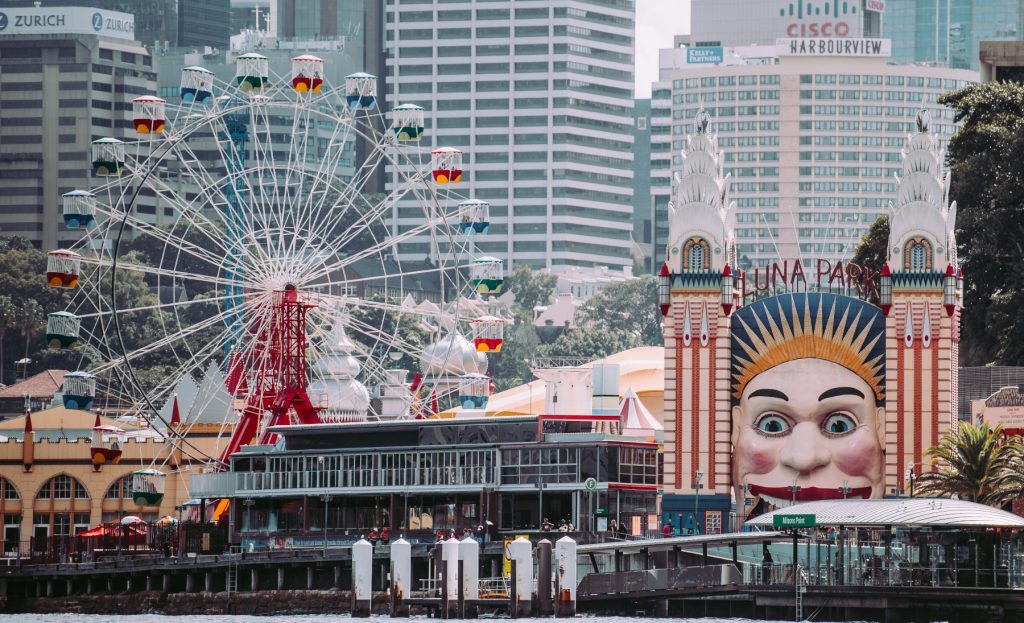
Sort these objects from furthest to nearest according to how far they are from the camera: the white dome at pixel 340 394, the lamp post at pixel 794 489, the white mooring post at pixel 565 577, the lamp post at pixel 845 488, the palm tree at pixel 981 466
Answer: the white dome at pixel 340 394
the lamp post at pixel 845 488
the lamp post at pixel 794 489
the palm tree at pixel 981 466
the white mooring post at pixel 565 577

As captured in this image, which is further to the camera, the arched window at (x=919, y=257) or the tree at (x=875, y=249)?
the tree at (x=875, y=249)

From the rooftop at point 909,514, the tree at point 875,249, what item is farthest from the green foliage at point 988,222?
the rooftop at point 909,514

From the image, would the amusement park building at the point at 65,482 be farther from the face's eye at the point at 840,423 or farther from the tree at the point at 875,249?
the face's eye at the point at 840,423

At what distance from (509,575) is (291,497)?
23228 mm

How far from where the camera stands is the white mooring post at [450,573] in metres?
101

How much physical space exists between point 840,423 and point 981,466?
8975mm

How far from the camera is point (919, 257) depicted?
115m

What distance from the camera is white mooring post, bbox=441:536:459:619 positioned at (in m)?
101

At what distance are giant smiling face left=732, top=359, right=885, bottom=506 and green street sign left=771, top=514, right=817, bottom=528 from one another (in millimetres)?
16375

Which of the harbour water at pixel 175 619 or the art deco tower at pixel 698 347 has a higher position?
the art deco tower at pixel 698 347

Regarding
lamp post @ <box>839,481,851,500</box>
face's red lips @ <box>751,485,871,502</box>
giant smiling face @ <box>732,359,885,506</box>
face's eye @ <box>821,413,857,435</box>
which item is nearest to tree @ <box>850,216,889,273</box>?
giant smiling face @ <box>732,359,885,506</box>

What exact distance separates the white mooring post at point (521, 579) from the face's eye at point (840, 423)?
65.6 ft

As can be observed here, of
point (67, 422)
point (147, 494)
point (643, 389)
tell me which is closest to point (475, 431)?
point (147, 494)

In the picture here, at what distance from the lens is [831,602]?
3760 inches
